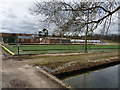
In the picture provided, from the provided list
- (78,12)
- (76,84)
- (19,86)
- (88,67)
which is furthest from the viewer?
(88,67)

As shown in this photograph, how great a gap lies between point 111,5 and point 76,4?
5.47 ft

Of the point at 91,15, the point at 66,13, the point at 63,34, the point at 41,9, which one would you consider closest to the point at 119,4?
the point at 91,15

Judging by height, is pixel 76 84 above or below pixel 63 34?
below

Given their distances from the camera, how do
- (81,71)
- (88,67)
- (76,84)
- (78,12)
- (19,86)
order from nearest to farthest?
(19,86)
(78,12)
(76,84)
(81,71)
(88,67)

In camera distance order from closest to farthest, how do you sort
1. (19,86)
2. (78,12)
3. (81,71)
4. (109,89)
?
(19,86) → (78,12) → (109,89) → (81,71)

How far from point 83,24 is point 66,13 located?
3.23 ft

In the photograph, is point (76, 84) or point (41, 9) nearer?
A: point (41, 9)

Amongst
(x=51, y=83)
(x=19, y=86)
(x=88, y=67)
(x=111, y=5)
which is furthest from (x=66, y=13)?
(x=88, y=67)

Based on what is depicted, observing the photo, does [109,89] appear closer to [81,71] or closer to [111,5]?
[81,71]

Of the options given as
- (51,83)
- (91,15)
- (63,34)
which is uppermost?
(91,15)

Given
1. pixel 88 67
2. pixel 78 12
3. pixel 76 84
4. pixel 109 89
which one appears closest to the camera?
pixel 78 12

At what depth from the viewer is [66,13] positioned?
545cm

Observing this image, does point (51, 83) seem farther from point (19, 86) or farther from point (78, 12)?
point (78, 12)

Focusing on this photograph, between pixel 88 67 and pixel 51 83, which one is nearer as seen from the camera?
pixel 51 83
